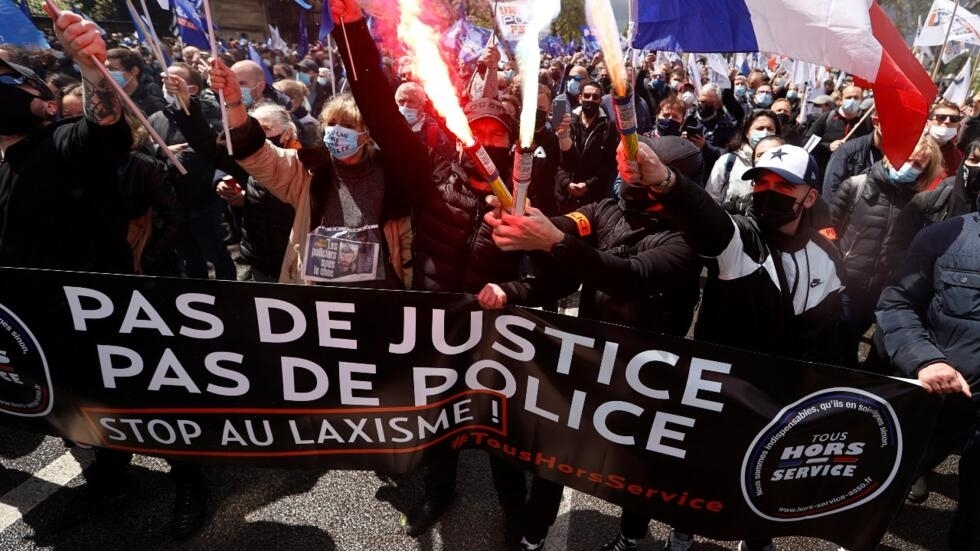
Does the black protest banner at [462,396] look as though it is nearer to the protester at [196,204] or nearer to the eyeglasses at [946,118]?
the protester at [196,204]

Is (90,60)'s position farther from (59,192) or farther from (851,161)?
(851,161)

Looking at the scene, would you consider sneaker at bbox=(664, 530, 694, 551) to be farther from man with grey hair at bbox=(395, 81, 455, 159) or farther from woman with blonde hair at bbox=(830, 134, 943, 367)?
man with grey hair at bbox=(395, 81, 455, 159)

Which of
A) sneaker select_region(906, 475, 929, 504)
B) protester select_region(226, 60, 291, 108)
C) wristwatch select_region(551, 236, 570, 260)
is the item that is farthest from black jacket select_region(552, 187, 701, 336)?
protester select_region(226, 60, 291, 108)

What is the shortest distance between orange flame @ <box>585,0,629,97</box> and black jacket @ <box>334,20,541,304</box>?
1.13 m

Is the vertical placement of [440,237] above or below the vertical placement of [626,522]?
above

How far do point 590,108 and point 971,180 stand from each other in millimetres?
3212

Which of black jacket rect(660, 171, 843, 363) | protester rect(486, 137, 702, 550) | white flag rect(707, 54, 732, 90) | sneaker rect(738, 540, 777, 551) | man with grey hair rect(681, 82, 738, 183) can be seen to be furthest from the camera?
white flag rect(707, 54, 732, 90)

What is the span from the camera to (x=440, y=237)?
2725mm

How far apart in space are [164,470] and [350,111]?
2.22m

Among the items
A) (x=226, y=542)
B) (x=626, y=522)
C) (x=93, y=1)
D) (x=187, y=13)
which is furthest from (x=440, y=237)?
(x=93, y=1)

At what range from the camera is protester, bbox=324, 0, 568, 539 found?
2506mm

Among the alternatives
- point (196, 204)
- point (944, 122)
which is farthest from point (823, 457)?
point (196, 204)

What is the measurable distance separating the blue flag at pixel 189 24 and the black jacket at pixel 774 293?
5.97 metres

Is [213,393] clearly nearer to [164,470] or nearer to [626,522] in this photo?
[164,470]
